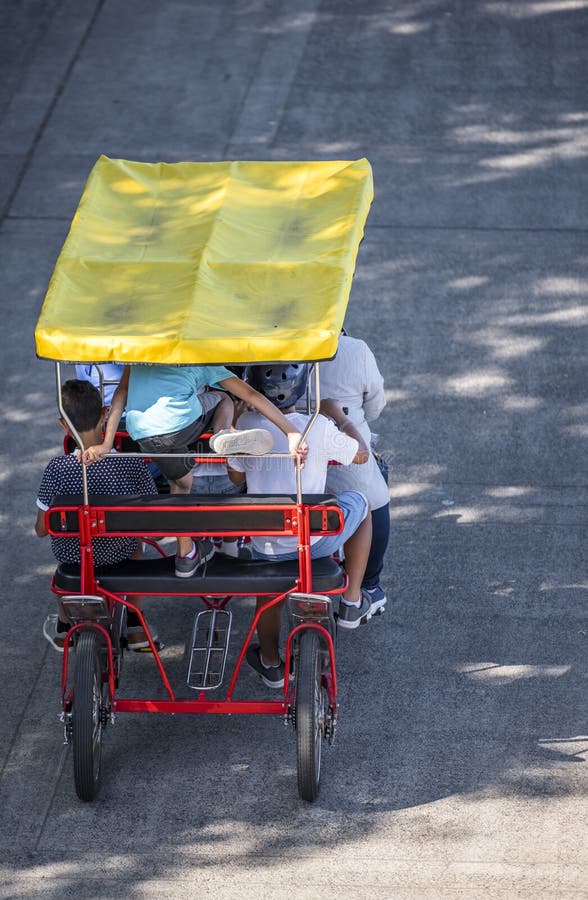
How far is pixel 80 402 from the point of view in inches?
214

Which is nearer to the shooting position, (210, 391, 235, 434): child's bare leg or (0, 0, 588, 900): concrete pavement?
(0, 0, 588, 900): concrete pavement

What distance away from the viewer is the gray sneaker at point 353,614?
21.1 feet

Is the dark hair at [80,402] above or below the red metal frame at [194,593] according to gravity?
above

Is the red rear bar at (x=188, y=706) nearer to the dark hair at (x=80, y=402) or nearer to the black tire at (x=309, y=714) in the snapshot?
the black tire at (x=309, y=714)

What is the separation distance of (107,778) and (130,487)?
1.33m

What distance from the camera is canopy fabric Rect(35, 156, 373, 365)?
5160 mm

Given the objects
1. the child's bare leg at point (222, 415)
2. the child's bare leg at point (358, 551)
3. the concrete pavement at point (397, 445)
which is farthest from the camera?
the child's bare leg at point (358, 551)

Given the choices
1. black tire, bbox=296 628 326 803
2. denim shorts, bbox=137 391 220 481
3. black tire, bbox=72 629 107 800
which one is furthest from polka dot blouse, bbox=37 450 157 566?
black tire, bbox=296 628 326 803

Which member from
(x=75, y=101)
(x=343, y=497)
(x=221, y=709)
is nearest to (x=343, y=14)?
(x=75, y=101)

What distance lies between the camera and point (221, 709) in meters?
5.62

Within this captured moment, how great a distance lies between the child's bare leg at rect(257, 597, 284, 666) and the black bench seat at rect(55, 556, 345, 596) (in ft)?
1.01

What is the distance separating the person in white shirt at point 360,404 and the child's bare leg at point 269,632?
65 cm

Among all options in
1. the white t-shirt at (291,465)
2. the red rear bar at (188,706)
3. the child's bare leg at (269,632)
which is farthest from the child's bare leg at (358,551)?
the red rear bar at (188,706)

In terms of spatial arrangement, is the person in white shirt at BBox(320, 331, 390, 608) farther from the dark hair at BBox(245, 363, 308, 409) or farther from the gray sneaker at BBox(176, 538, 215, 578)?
the gray sneaker at BBox(176, 538, 215, 578)
